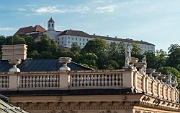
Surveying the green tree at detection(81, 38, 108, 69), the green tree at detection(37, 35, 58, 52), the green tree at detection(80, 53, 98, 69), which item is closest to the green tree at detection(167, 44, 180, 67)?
the green tree at detection(81, 38, 108, 69)

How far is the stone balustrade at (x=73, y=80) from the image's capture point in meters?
26.5

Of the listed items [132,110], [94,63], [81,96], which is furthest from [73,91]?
[94,63]

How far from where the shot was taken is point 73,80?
89.5ft

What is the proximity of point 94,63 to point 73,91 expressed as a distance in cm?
13175

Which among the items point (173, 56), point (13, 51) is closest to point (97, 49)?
point (173, 56)

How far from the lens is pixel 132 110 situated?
26.2m

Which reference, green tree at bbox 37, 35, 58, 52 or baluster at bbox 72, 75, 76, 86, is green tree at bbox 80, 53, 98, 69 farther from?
baluster at bbox 72, 75, 76, 86

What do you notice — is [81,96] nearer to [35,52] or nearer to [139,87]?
[139,87]

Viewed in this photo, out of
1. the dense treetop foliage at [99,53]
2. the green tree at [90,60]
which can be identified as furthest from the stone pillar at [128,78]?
the dense treetop foliage at [99,53]

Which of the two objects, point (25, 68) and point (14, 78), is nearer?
point (14, 78)

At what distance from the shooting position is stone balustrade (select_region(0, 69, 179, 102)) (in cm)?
2650

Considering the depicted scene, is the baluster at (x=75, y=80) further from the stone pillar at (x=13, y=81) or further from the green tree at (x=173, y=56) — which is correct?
the green tree at (x=173, y=56)

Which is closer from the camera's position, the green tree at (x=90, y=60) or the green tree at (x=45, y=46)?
the green tree at (x=90, y=60)

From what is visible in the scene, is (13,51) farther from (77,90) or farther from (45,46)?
(45,46)
